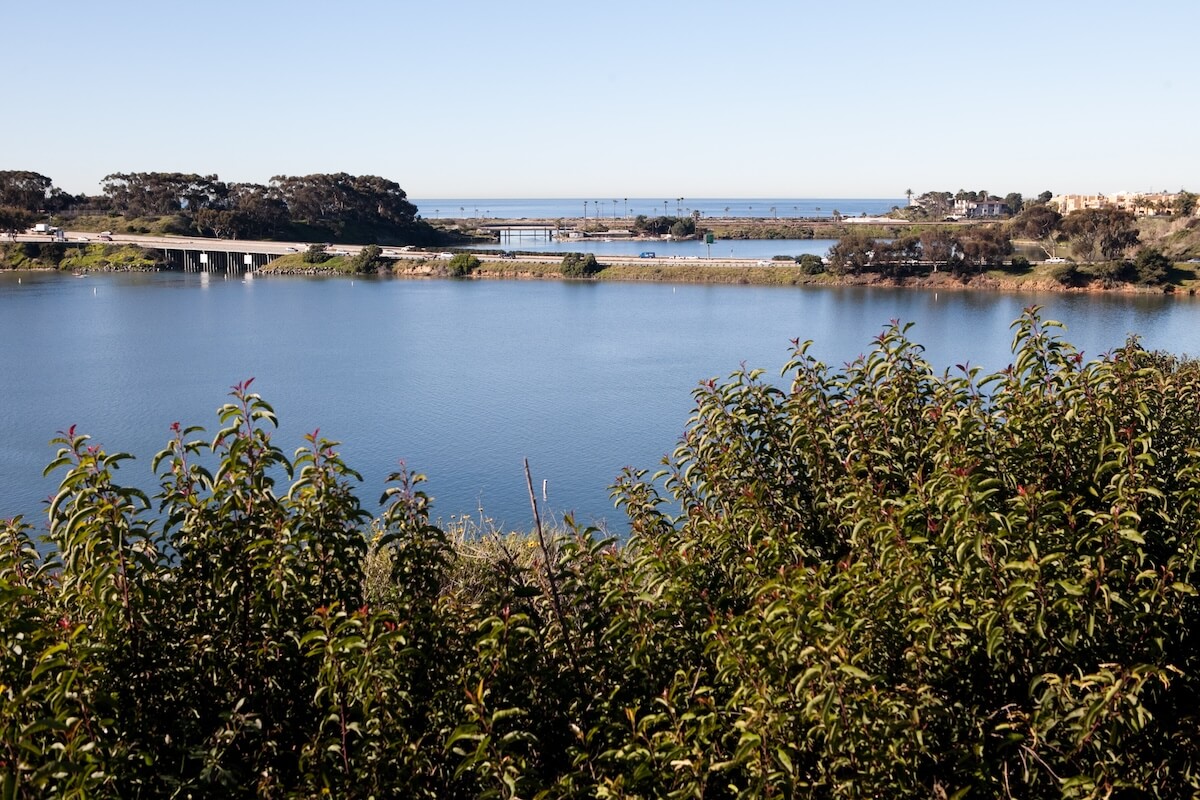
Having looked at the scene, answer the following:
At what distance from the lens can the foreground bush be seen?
4520 millimetres

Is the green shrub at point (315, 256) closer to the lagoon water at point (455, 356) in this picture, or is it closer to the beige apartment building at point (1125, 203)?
the lagoon water at point (455, 356)

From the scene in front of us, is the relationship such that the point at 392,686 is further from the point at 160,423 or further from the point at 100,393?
the point at 100,393

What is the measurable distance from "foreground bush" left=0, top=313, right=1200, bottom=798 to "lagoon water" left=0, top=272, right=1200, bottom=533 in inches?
299

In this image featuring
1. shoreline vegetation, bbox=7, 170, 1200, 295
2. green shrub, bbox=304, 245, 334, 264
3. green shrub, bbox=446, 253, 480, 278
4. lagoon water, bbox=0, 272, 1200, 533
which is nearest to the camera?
lagoon water, bbox=0, 272, 1200, 533

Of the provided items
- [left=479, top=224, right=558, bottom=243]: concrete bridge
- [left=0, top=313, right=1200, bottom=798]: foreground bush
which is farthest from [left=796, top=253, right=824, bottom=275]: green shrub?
[left=0, top=313, right=1200, bottom=798]: foreground bush

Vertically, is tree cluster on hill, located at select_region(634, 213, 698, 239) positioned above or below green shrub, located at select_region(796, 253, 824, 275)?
above

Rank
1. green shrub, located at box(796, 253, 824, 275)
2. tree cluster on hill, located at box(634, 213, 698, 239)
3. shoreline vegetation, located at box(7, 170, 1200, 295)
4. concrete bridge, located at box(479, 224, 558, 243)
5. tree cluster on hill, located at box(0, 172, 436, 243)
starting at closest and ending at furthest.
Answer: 1. shoreline vegetation, located at box(7, 170, 1200, 295)
2. green shrub, located at box(796, 253, 824, 275)
3. tree cluster on hill, located at box(0, 172, 436, 243)
4. tree cluster on hill, located at box(634, 213, 698, 239)
5. concrete bridge, located at box(479, 224, 558, 243)

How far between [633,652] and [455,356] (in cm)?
4280

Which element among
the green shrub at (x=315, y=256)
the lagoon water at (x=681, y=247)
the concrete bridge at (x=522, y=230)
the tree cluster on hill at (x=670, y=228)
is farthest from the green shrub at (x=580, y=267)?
the concrete bridge at (x=522, y=230)

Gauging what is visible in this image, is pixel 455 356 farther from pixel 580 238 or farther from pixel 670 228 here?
pixel 670 228

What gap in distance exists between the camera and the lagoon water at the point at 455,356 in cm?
2836

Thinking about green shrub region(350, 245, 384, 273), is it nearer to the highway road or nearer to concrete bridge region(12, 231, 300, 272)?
the highway road

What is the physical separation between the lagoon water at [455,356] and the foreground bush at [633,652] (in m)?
7.59

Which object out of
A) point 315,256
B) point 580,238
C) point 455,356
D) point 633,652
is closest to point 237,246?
point 315,256
